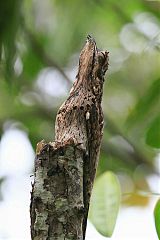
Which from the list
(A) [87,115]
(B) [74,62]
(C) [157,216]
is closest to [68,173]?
(A) [87,115]

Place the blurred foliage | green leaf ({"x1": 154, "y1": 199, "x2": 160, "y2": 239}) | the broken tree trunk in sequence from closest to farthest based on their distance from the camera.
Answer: the broken tree trunk < green leaf ({"x1": 154, "y1": 199, "x2": 160, "y2": 239}) < the blurred foliage

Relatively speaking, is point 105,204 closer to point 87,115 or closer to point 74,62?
point 87,115

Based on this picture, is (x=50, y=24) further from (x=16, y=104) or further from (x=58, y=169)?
(x=58, y=169)

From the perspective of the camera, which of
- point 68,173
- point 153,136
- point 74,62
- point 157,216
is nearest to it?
point 68,173

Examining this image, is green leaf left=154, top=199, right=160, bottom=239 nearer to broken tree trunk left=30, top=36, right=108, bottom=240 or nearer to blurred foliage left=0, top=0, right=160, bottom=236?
broken tree trunk left=30, top=36, right=108, bottom=240

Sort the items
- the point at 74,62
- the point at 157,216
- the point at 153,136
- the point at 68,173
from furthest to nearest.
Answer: the point at 74,62 → the point at 153,136 → the point at 157,216 → the point at 68,173

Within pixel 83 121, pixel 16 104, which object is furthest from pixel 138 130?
pixel 83 121

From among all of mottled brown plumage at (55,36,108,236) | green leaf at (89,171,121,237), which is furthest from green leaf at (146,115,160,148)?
mottled brown plumage at (55,36,108,236)
